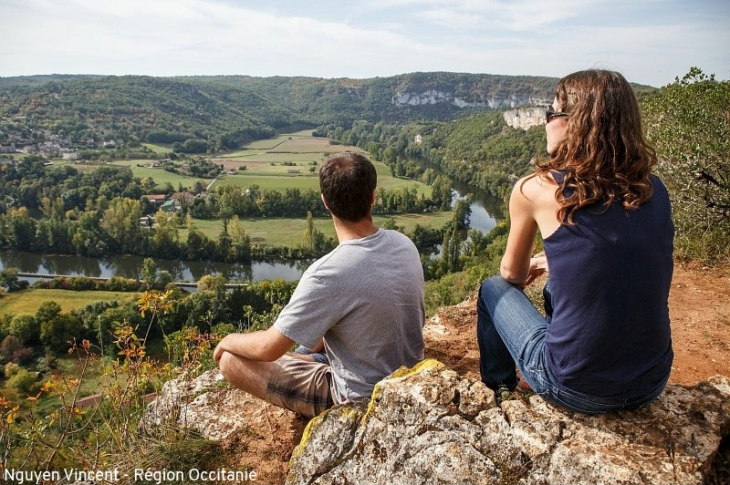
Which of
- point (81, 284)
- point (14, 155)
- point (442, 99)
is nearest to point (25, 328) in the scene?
point (81, 284)

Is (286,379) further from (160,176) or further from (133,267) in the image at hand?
(160,176)

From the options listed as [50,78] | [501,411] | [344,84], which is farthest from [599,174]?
[50,78]

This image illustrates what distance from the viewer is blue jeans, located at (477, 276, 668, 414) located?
1789mm

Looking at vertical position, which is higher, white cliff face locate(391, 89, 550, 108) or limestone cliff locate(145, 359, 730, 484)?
white cliff face locate(391, 89, 550, 108)

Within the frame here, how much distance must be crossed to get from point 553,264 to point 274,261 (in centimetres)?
4091

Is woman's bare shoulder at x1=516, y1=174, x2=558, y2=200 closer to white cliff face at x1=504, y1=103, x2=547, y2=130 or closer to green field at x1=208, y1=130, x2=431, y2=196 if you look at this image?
green field at x1=208, y1=130, x2=431, y2=196

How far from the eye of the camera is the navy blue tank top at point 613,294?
155 cm

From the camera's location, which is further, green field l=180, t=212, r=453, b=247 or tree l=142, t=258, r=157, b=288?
green field l=180, t=212, r=453, b=247

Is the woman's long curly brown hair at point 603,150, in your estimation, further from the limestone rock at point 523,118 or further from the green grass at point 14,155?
the green grass at point 14,155

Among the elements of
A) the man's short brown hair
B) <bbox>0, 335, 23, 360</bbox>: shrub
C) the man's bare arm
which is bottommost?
<bbox>0, 335, 23, 360</bbox>: shrub

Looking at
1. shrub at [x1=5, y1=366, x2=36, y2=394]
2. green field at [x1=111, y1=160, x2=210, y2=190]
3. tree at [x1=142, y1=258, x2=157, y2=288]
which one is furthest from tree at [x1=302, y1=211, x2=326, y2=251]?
green field at [x1=111, y1=160, x2=210, y2=190]

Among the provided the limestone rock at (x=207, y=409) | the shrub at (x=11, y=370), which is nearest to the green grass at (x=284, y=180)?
the shrub at (x=11, y=370)

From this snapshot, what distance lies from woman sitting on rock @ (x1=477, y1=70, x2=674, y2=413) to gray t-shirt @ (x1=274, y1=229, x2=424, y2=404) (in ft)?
1.88

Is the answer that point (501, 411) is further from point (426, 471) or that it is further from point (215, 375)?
point (215, 375)
